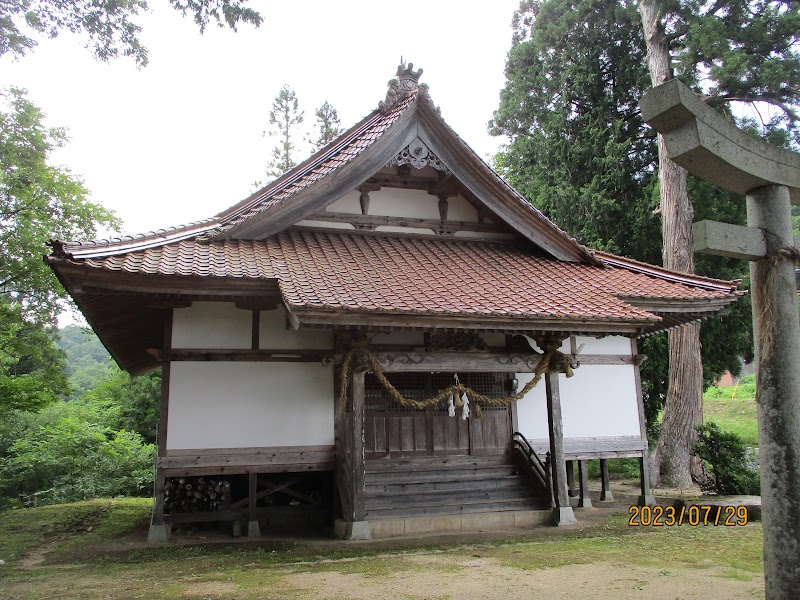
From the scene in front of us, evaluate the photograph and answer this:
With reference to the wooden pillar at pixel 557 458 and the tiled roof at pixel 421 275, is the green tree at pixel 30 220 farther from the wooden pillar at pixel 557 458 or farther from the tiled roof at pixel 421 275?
the wooden pillar at pixel 557 458

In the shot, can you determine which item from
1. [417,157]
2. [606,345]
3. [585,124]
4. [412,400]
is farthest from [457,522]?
[585,124]

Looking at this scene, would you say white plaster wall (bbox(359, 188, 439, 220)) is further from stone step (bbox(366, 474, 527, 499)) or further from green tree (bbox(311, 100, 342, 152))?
green tree (bbox(311, 100, 342, 152))

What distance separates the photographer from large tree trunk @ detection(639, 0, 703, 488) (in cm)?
1515

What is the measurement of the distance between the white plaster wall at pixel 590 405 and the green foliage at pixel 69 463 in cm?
1395

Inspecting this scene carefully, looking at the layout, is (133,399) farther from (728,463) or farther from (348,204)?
(728,463)

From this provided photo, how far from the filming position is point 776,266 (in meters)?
4.38

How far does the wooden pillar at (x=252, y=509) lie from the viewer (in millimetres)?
8672

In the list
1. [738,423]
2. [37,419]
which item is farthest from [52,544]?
[738,423]

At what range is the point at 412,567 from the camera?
21.4 ft

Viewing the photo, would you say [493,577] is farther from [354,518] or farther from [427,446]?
[427,446]

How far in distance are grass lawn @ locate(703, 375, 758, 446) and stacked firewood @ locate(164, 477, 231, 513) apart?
2192 centimetres

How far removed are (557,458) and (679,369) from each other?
7.93m

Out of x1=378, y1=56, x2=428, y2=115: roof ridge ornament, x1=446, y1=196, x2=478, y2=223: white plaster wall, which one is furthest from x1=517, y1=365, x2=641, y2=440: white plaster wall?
x1=378, y1=56, x2=428, y2=115: roof ridge ornament

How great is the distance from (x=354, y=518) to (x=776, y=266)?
5.76 meters
